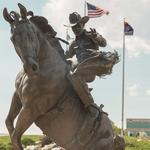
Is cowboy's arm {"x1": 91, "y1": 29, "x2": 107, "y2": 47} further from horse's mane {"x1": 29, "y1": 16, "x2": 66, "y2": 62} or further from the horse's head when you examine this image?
the horse's head

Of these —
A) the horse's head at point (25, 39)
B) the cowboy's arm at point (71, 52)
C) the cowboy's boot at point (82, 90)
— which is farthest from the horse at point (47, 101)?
the cowboy's arm at point (71, 52)

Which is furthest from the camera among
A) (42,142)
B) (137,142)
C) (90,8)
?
(137,142)

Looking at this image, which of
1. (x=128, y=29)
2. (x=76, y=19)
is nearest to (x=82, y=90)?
(x=76, y=19)

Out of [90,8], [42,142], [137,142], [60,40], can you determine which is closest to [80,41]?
[60,40]

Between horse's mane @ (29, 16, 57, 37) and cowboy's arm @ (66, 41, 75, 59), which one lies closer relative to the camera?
horse's mane @ (29, 16, 57, 37)

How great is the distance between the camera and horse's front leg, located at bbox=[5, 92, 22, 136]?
8.59m

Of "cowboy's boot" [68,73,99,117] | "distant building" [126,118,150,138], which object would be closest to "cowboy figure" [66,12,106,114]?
"cowboy's boot" [68,73,99,117]

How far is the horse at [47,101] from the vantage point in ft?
25.8

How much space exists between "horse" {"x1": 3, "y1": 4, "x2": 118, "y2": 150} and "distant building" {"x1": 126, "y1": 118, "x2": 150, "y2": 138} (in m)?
49.0

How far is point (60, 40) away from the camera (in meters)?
8.91

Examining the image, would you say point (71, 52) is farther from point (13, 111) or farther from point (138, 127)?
point (138, 127)

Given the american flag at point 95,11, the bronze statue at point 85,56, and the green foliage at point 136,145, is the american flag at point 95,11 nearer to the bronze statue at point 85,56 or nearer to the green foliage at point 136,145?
the green foliage at point 136,145

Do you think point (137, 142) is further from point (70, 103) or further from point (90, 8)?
point (70, 103)

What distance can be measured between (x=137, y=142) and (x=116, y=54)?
1121 inches
